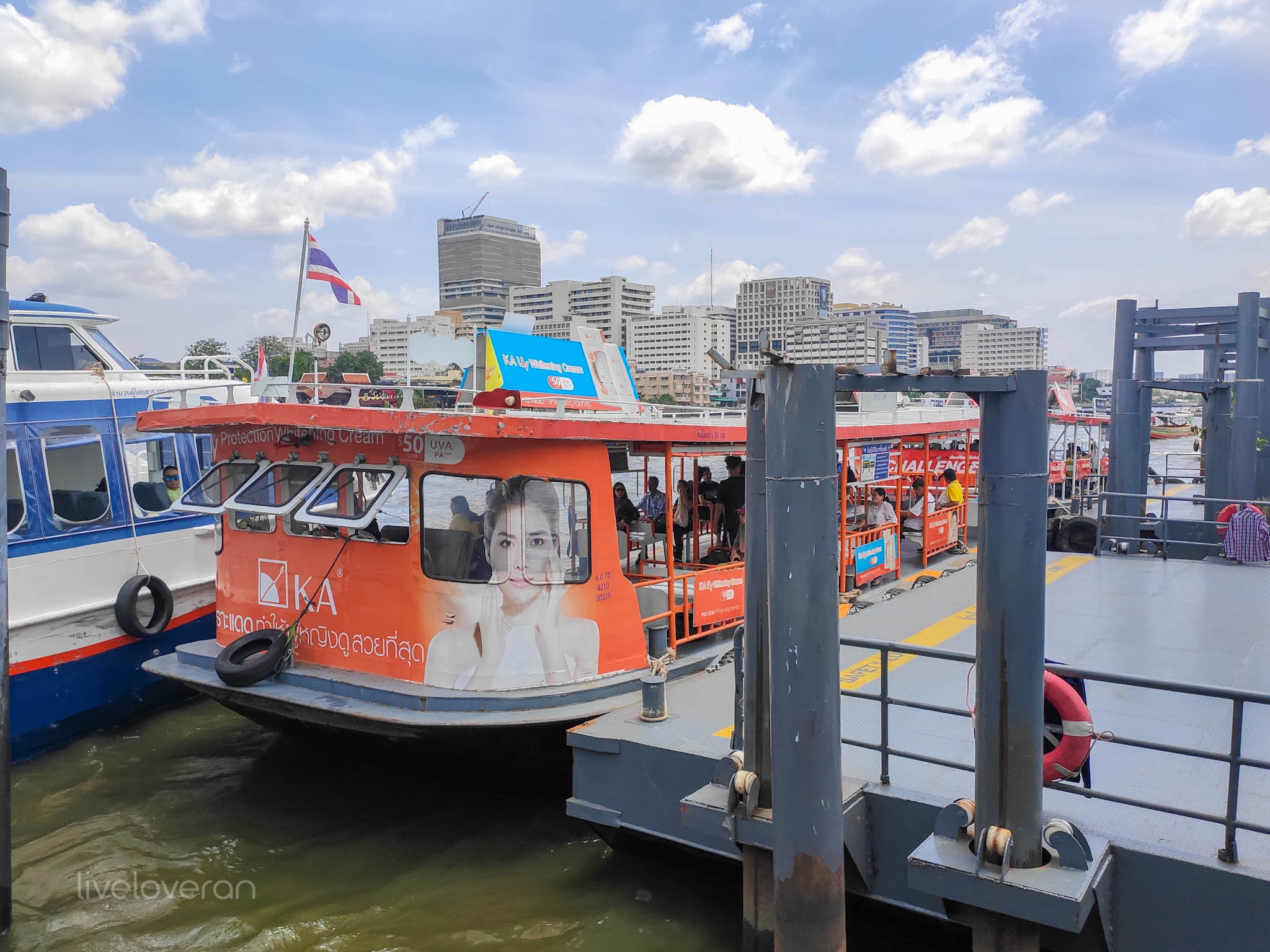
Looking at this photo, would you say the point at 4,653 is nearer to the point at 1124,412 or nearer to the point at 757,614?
the point at 757,614

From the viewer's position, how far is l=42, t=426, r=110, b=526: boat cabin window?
10.3 m

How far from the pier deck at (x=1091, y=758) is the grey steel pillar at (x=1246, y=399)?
5955 mm

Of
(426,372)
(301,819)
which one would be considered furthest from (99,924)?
(426,372)

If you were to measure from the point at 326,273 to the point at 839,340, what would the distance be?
276 inches

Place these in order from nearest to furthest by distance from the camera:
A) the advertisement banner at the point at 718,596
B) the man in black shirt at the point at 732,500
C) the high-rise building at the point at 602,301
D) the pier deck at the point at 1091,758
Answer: the pier deck at the point at 1091,758
the advertisement banner at the point at 718,596
the man in black shirt at the point at 732,500
the high-rise building at the point at 602,301

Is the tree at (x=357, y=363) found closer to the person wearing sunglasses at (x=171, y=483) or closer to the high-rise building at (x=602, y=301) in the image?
the high-rise building at (x=602, y=301)

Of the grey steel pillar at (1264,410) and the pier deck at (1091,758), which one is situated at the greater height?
the grey steel pillar at (1264,410)

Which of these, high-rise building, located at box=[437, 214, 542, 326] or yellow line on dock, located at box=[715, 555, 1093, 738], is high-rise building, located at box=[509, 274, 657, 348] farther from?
yellow line on dock, located at box=[715, 555, 1093, 738]

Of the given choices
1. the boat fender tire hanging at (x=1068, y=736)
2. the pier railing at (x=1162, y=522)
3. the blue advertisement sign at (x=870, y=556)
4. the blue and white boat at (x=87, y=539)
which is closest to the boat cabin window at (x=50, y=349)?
the blue and white boat at (x=87, y=539)

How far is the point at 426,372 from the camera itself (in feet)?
29.6

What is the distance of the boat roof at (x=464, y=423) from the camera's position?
671 centimetres

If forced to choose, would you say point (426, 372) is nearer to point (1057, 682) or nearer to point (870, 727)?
point (870, 727)

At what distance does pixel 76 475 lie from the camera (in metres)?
10.6

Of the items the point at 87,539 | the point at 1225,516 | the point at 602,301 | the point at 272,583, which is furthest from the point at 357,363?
the point at 272,583
